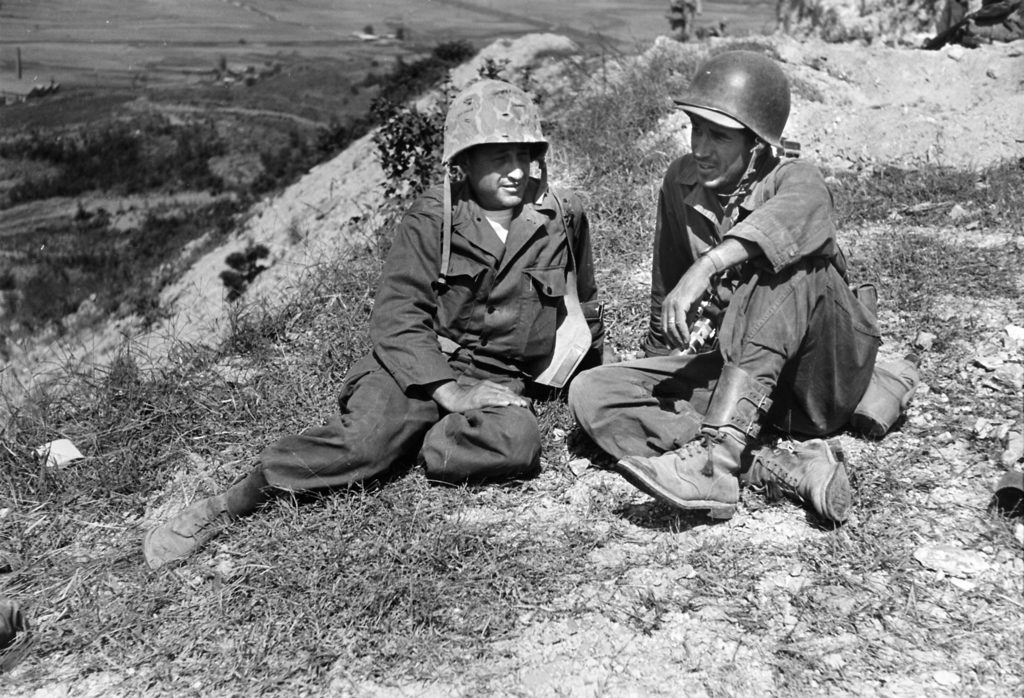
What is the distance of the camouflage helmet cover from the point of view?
3699 mm

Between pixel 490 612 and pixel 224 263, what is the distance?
687 cm

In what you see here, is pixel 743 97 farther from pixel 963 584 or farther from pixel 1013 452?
pixel 963 584

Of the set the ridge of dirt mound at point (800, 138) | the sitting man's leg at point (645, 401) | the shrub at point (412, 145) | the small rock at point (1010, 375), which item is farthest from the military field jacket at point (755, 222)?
the shrub at point (412, 145)

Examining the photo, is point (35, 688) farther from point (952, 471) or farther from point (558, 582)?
point (952, 471)

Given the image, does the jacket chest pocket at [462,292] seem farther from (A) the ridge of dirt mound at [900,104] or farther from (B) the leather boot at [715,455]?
(A) the ridge of dirt mound at [900,104]

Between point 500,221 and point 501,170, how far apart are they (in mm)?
210

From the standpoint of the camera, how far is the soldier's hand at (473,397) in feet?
12.2

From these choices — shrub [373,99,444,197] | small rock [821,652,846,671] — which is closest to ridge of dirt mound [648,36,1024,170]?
shrub [373,99,444,197]

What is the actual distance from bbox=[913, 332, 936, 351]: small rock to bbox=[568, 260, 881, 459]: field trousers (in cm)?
81

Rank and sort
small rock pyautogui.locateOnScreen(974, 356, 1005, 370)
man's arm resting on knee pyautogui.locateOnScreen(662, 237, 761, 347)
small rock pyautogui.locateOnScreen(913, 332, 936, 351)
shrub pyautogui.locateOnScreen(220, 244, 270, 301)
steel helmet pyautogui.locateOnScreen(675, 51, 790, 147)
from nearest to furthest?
man's arm resting on knee pyautogui.locateOnScreen(662, 237, 761, 347) < steel helmet pyautogui.locateOnScreen(675, 51, 790, 147) < small rock pyautogui.locateOnScreen(974, 356, 1005, 370) < small rock pyautogui.locateOnScreen(913, 332, 936, 351) < shrub pyautogui.locateOnScreen(220, 244, 270, 301)

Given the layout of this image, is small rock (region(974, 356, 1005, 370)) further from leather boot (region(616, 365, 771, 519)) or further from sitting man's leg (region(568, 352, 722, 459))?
leather boot (region(616, 365, 771, 519))

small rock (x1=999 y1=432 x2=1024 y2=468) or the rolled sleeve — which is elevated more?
the rolled sleeve

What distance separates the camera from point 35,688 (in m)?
3.13

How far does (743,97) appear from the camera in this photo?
3404 millimetres
